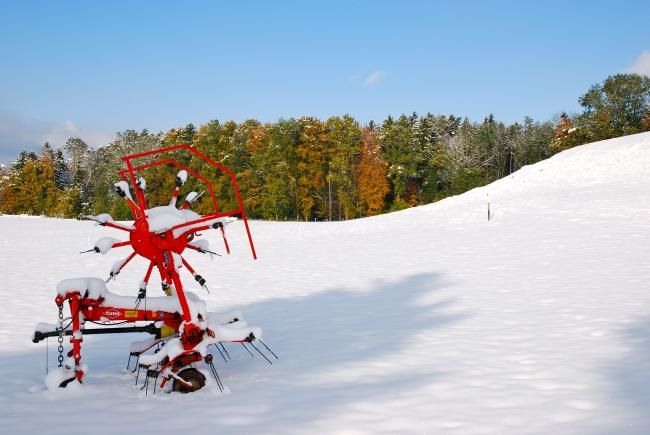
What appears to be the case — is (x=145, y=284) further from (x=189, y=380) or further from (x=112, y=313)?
(x=189, y=380)

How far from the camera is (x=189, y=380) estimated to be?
5957 millimetres

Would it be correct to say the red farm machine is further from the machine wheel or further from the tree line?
the tree line

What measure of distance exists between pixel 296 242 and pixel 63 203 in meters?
59.8

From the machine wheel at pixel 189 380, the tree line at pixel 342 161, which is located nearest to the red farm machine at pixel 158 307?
the machine wheel at pixel 189 380

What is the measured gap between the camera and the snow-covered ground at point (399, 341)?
514 centimetres

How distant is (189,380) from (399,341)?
382 centimetres

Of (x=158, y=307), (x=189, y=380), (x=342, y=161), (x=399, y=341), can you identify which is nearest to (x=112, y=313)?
(x=158, y=307)

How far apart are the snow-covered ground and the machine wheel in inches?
5.6

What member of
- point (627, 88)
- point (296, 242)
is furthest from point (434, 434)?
point (627, 88)

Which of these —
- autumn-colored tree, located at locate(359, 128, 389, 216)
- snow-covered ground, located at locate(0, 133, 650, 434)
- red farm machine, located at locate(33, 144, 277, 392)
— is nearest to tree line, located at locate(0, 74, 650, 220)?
autumn-colored tree, located at locate(359, 128, 389, 216)

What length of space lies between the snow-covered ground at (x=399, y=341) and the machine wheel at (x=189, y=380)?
0.47 feet

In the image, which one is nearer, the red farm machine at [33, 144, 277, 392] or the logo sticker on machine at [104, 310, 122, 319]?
the red farm machine at [33, 144, 277, 392]

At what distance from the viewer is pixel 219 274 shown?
16781 millimetres

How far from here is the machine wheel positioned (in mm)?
5952
